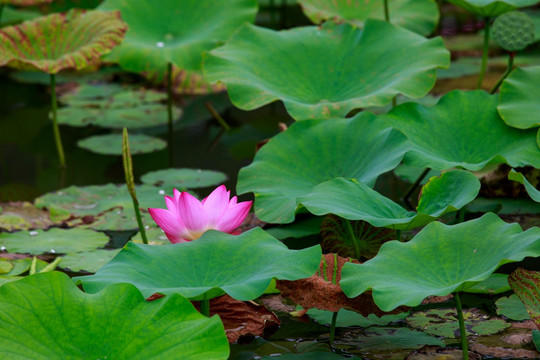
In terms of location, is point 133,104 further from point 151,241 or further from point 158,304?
point 158,304

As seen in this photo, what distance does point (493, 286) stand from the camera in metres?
1.48

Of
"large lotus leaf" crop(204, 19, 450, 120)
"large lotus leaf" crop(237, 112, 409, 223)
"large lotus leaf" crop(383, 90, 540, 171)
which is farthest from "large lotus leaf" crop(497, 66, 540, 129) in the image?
"large lotus leaf" crop(237, 112, 409, 223)

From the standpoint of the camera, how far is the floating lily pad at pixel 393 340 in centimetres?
128

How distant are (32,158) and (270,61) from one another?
3.01ft

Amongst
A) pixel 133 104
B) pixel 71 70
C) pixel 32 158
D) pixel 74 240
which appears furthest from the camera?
pixel 71 70

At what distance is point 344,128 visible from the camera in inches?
67.5

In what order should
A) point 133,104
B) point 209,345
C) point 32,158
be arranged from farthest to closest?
1. point 133,104
2. point 32,158
3. point 209,345

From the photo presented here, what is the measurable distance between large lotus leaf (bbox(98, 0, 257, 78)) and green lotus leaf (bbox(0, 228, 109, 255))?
0.83m

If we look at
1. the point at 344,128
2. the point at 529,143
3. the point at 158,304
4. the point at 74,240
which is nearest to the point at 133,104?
the point at 74,240

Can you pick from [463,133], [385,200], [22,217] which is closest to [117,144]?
[22,217]

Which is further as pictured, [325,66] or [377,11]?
[377,11]

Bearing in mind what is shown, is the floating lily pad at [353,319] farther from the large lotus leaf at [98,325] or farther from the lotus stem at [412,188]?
the lotus stem at [412,188]

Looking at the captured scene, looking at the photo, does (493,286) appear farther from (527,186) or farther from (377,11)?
(377,11)

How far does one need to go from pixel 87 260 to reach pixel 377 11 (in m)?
1.73
